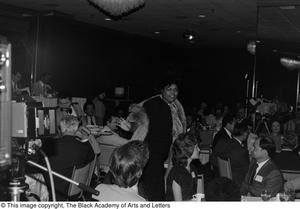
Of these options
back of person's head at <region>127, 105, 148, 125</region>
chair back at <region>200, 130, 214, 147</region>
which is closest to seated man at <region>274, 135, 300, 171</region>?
back of person's head at <region>127, 105, 148, 125</region>

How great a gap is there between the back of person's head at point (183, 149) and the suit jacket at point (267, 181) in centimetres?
58

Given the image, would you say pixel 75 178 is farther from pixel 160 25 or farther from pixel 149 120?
pixel 160 25

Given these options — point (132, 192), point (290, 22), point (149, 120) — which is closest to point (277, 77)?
point (290, 22)

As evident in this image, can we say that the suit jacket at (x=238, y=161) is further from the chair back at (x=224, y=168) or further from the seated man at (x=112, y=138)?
the seated man at (x=112, y=138)

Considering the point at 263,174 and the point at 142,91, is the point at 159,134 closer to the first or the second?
the point at 263,174

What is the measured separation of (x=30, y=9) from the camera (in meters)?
8.86

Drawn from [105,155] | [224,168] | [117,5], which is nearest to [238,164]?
[224,168]

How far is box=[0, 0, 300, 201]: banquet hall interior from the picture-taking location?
89.1 inches

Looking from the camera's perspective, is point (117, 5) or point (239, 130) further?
point (117, 5)

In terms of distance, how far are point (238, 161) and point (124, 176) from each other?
2.05m

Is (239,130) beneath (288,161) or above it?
above

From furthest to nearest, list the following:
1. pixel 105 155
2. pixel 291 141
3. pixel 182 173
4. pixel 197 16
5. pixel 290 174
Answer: pixel 197 16, pixel 105 155, pixel 291 141, pixel 290 174, pixel 182 173

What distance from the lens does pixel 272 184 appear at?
11.7ft

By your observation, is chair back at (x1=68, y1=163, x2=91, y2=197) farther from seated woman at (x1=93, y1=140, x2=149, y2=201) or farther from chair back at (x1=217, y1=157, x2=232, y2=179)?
chair back at (x1=217, y1=157, x2=232, y2=179)
